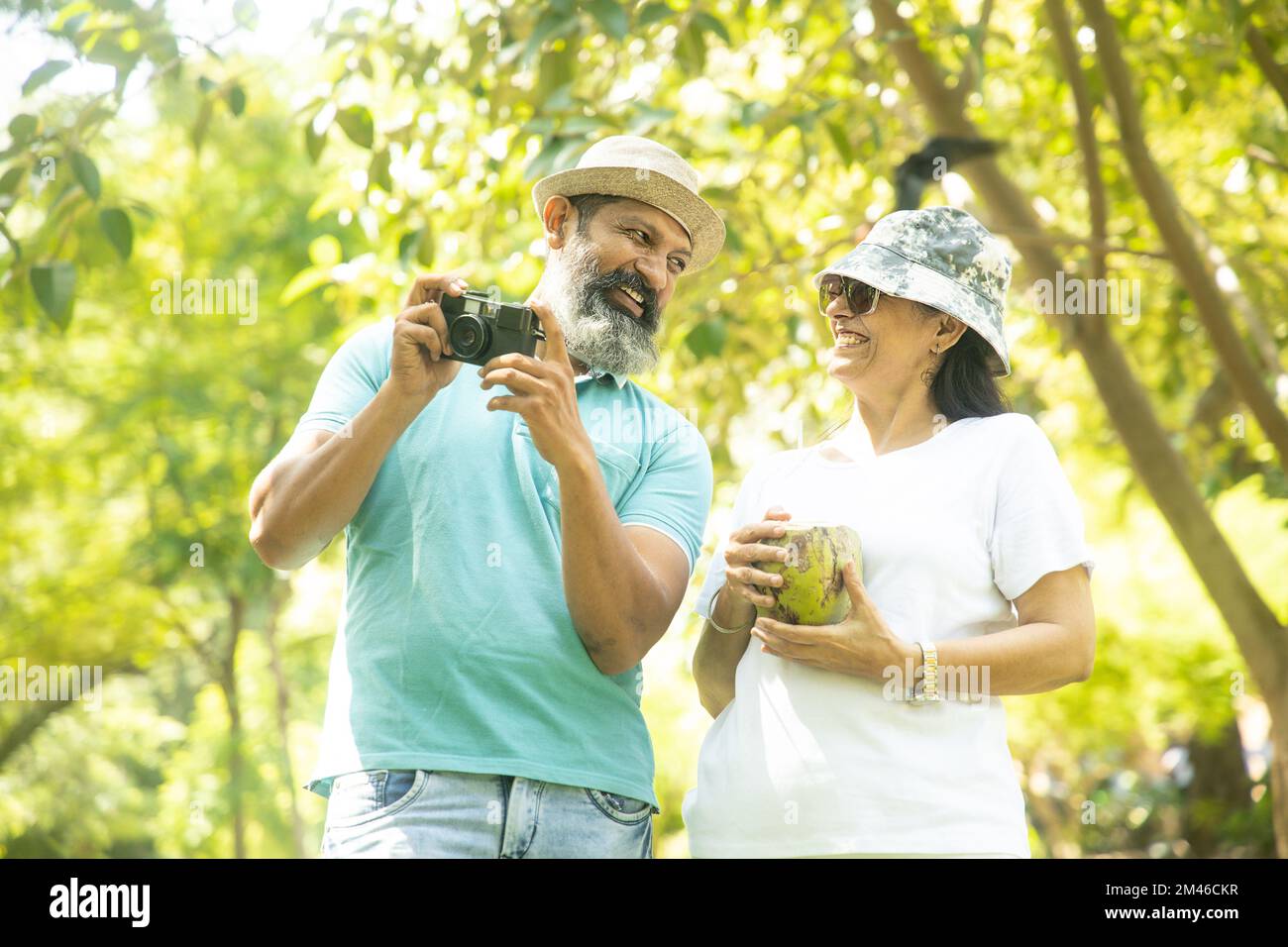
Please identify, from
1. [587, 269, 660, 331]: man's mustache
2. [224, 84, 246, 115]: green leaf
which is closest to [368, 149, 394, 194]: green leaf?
[224, 84, 246, 115]: green leaf

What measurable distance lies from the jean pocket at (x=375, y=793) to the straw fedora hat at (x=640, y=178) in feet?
4.73

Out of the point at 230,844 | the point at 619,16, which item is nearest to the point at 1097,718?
the point at 230,844

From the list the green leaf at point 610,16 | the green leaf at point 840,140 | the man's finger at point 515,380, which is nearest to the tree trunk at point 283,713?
the green leaf at point 840,140

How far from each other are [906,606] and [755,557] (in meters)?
0.31

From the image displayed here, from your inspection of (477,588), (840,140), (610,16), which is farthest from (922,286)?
(840,140)

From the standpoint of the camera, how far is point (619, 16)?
13.0 feet

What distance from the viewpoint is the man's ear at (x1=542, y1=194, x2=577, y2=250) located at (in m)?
3.22

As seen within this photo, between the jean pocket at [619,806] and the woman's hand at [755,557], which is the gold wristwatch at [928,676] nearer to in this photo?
the woman's hand at [755,557]

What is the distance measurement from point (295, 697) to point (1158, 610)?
29.6 feet

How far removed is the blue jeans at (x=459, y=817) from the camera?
2512 millimetres

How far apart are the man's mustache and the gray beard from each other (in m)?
0.01
